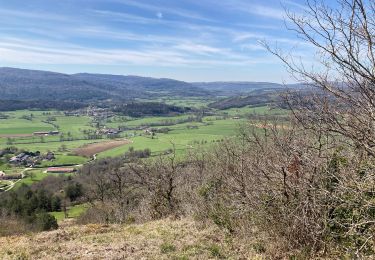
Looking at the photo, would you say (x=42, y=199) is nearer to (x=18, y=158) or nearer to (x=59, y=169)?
(x=59, y=169)

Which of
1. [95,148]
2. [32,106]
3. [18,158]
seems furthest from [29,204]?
[32,106]

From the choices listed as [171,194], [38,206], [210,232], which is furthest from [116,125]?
[210,232]

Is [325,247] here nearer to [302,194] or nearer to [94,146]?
[302,194]

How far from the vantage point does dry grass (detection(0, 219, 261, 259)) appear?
7594 millimetres

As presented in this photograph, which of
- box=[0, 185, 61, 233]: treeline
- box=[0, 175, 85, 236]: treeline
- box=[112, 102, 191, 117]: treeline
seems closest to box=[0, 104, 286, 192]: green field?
box=[0, 175, 85, 236]: treeline

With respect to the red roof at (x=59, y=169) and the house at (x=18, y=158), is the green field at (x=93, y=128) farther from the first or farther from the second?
the red roof at (x=59, y=169)

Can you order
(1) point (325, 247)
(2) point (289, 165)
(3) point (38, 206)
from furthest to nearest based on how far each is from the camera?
(3) point (38, 206) → (2) point (289, 165) → (1) point (325, 247)

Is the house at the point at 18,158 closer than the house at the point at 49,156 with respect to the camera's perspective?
No

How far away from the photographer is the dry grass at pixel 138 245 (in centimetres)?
759

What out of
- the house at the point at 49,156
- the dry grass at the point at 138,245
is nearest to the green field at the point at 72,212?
the house at the point at 49,156

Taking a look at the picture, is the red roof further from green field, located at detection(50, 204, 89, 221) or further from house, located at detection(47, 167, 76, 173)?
green field, located at detection(50, 204, 89, 221)

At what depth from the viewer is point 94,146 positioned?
238ft

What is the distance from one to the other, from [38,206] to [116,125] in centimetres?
7008

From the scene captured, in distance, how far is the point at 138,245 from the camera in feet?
27.7
